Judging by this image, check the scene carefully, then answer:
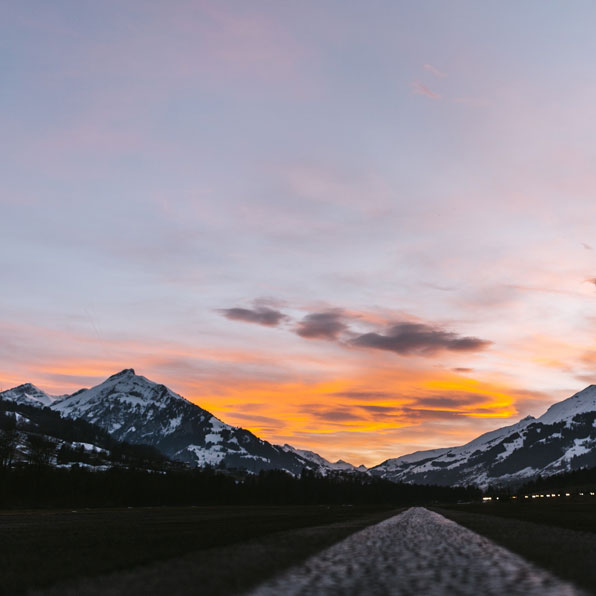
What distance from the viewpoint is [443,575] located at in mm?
19047

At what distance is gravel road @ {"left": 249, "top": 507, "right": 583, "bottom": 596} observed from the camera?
52.7 ft

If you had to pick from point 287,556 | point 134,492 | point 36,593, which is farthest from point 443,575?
point 134,492

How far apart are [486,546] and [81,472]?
181685 mm

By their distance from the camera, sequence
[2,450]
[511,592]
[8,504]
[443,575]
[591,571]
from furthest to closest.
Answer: [2,450] → [8,504] → [591,571] → [443,575] → [511,592]

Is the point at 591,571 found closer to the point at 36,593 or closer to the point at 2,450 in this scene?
the point at 36,593

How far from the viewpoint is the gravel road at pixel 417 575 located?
52.7 feet

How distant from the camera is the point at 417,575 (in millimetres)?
19078

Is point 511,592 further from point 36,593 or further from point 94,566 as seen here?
point 94,566

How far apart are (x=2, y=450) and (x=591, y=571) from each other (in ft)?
627

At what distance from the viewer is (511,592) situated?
15766mm

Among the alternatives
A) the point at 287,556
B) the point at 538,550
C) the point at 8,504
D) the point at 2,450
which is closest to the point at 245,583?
the point at 287,556

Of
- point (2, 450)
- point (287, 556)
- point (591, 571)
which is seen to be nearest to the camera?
point (591, 571)

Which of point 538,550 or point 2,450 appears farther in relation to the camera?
point 2,450

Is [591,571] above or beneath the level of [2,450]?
beneath
